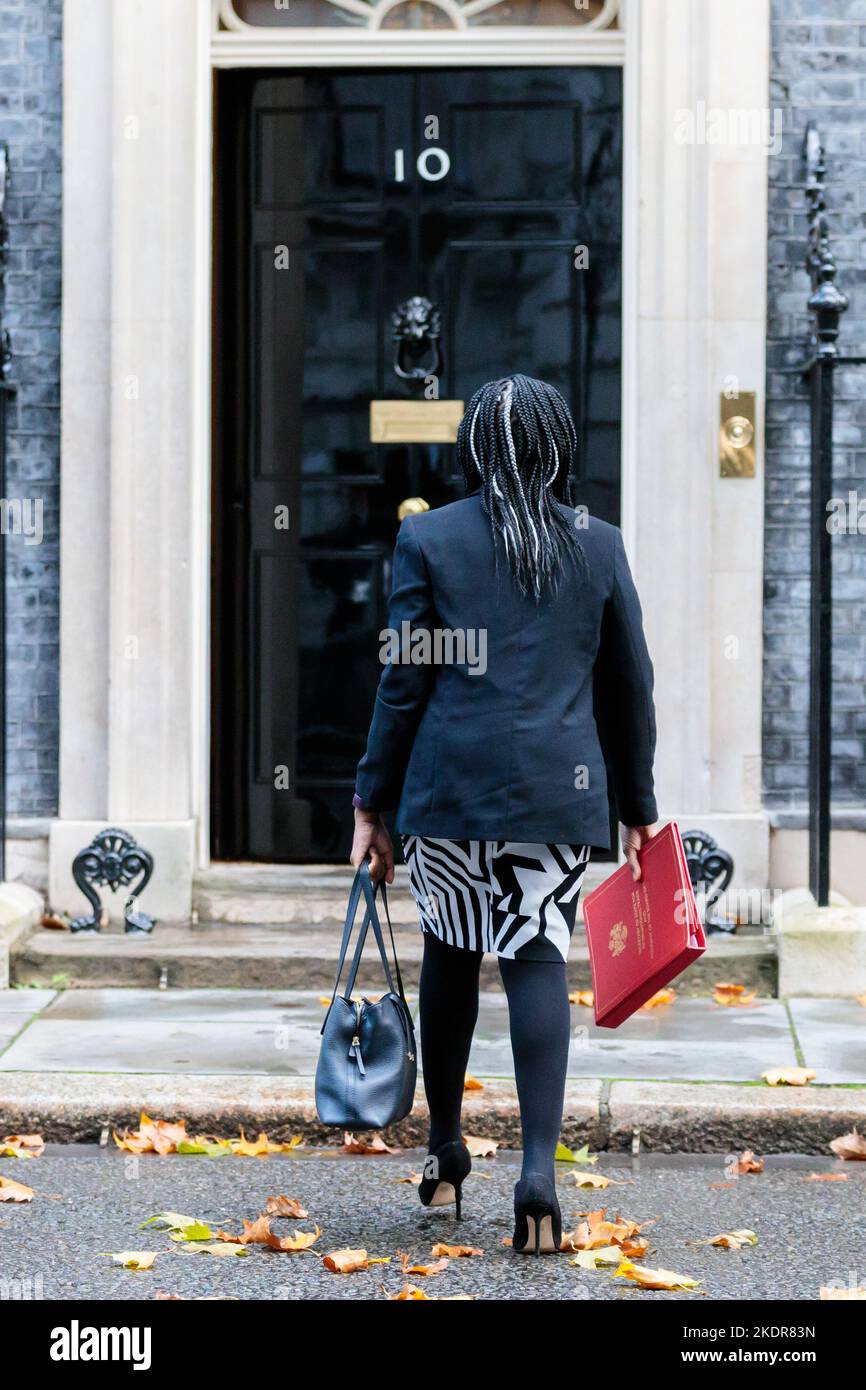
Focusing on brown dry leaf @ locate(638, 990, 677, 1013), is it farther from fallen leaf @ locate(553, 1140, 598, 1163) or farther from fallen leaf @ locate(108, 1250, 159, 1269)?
fallen leaf @ locate(108, 1250, 159, 1269)

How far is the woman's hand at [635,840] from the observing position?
413 centimetres

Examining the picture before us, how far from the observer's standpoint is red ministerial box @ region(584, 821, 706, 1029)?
3.88m

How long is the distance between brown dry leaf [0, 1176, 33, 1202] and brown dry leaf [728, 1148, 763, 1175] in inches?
66.5

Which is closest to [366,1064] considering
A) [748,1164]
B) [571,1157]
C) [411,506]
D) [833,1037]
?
[571,1157]

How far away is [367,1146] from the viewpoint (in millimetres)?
4953

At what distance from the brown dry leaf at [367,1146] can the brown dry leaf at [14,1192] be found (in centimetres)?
84

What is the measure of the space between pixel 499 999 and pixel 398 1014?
2450 mm

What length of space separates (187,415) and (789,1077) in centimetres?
317

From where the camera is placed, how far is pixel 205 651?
7133 mm

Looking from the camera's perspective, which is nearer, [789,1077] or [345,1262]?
[345,1262]

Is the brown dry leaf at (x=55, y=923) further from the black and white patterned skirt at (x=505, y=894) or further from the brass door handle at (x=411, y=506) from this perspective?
the black and white patterned skirt at (x=505, y=894)

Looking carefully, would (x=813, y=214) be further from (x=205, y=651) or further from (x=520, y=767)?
(x=520, y=767)

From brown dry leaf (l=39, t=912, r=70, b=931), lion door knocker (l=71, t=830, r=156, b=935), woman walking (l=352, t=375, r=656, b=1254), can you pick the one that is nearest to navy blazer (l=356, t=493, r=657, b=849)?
woman walking (l=352, t=375, r=656, b=1254)

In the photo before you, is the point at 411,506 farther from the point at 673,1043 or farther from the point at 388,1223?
the point at 388,1223
